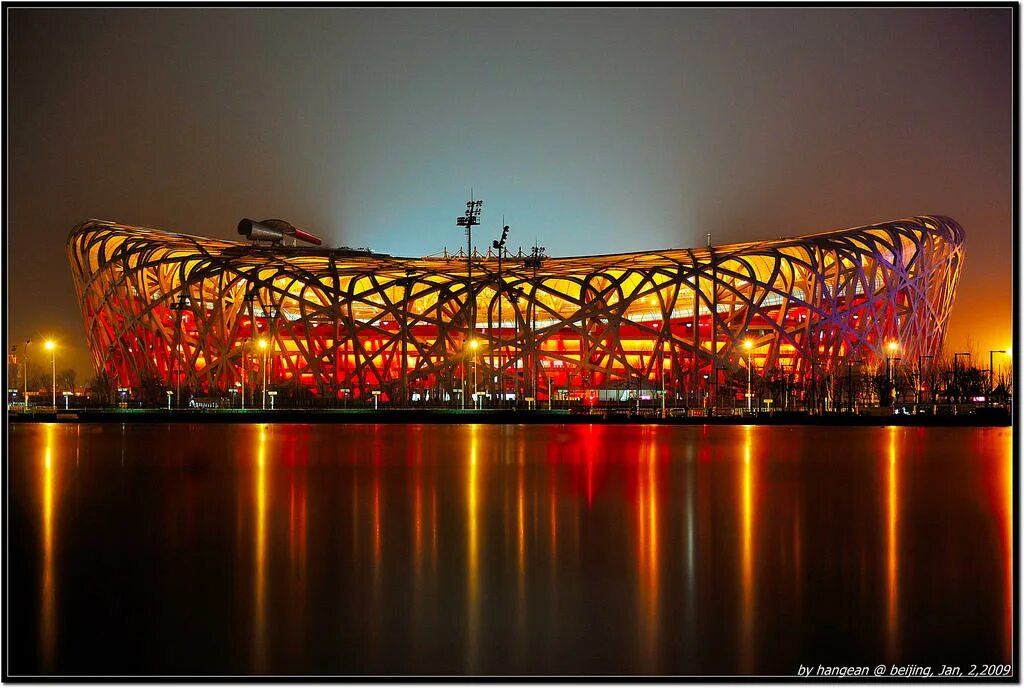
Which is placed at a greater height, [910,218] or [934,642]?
[910,218]

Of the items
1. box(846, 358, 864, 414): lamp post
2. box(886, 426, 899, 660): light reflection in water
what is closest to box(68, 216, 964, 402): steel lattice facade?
box(846, 358, 864, 414): lamp post

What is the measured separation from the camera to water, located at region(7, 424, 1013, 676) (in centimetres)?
566

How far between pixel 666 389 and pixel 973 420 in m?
22.2

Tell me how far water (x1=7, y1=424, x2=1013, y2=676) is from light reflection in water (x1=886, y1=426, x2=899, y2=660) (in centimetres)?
3

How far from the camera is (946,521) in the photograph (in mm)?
10344

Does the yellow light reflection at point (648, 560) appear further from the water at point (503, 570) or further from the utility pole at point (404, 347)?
the utility pole at point (404, 347)

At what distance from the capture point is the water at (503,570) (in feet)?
18.6

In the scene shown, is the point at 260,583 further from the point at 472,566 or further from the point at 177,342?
the point at 177,342

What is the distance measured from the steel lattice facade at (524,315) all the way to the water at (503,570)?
40812 millimetres

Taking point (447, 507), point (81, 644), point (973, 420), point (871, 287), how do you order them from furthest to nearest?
point (871, 287) → point (973, 420) → point (447, 507) → point (81, 644)

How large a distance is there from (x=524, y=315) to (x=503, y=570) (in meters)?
51.6

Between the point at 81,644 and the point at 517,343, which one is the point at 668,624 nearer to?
the point at 81,644

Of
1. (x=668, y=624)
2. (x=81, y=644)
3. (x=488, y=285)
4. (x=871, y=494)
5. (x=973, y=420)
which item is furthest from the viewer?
(x=488, y=285)

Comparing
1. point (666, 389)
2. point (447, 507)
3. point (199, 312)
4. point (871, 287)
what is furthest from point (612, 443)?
point (199, 312)
